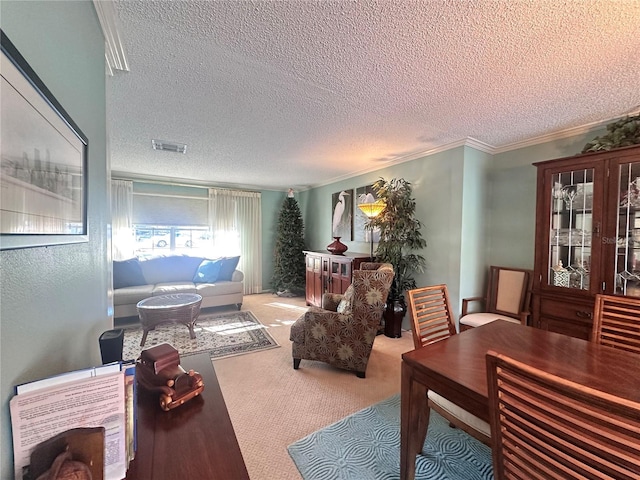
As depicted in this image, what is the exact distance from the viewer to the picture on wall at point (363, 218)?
4.13 meters

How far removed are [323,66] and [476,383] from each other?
186 centimetres

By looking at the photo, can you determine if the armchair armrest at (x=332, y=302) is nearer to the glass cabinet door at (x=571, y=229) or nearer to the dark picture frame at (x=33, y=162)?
the glass cabinet door at (x=571, y=229)

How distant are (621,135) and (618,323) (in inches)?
61.9

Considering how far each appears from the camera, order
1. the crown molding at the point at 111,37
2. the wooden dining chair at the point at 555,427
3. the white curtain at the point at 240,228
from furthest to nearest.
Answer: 1. the white curtain at the point at 240,228
2. the crown molding at the point at 111,37
3. the wooden dining chair at the point at 555,427

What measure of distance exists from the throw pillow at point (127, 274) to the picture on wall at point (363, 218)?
3661 mm

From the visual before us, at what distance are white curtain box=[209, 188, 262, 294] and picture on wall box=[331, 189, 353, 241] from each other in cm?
174

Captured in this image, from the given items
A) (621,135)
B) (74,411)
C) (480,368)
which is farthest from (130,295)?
Result: (621,135)

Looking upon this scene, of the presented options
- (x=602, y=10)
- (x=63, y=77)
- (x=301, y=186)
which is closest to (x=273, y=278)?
(x=301, y=186)

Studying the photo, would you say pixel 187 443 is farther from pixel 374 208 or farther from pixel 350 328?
pixel 374 208

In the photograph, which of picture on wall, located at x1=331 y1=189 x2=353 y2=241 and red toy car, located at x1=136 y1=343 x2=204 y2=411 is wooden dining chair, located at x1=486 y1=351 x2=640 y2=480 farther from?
picture on wall, located at x1=331 y1=189 x2=353 y2=241

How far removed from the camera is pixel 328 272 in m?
4.20

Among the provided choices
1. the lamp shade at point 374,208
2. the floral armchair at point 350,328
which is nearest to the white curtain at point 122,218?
the floral armchair at point 350,328

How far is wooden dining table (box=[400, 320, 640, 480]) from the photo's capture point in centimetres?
103

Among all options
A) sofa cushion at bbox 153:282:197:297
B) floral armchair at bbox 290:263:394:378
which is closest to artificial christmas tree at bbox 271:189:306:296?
sofa cushion at bbox 153:282:197:297
